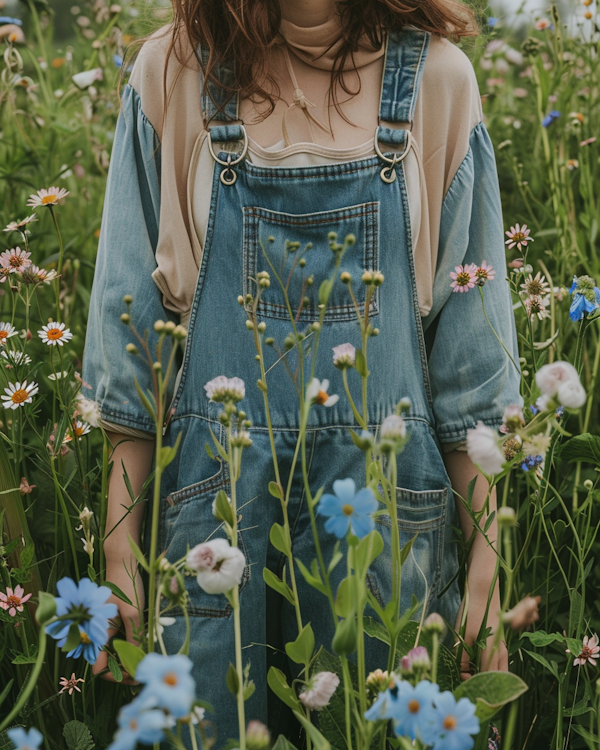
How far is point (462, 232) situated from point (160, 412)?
583mm

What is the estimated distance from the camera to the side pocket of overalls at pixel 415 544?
951 millimetres

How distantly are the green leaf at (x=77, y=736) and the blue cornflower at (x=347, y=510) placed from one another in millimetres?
501

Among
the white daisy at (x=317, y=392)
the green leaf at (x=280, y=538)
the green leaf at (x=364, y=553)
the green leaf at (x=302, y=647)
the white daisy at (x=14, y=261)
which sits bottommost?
the green leaf at (x=302, y=647)

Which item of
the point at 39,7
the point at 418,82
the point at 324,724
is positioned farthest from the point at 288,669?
the point at 39,7

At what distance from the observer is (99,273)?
1.03 metres

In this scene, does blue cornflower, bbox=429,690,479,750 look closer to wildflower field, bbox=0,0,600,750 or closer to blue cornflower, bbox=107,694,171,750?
wildflower field, bbox=0,0,600,750

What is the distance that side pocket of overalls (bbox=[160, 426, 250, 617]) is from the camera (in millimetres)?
948

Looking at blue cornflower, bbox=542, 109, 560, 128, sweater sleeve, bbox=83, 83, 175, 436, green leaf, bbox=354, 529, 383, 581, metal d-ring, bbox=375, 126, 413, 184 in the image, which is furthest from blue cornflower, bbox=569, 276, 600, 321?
blue cornflower, bbox=542, 109, 560, 128

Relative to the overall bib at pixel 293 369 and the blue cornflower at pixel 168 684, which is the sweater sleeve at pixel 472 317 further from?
the blue cornflower at pixel 168 684

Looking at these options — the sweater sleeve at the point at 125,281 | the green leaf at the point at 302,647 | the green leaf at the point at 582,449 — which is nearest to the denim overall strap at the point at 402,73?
the sweater sleeve at the point at 125,281

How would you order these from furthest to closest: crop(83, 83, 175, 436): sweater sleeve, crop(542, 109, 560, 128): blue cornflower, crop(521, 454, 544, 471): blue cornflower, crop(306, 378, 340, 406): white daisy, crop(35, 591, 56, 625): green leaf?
crop(542, 109, 560, 128): blue cornflower → crop(83, 83, 175, 436): sweater sleeve → crop(521, 454, 544, 471): blue cornflower → crop(306, 378, 340, 406): white daisy → crop(35, 591, 56, 625): green leaf

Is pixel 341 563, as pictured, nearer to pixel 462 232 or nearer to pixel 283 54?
pixel 462 232

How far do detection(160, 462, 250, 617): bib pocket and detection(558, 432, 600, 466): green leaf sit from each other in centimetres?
39

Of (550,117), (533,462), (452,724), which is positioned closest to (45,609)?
(452,724)
